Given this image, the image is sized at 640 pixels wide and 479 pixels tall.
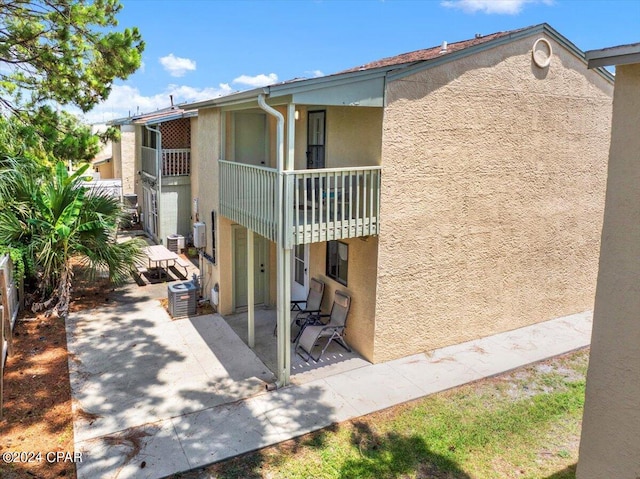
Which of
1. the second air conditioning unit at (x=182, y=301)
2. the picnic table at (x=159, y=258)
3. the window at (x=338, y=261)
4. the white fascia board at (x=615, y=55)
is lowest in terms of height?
the second air conditioning unit at (x=182, y=301)

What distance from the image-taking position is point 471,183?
1093 centimetres

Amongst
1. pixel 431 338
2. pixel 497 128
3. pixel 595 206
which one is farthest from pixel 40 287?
pixel 595 206

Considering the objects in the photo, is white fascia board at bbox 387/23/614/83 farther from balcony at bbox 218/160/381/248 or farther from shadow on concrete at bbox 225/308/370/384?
shadow on concrete at bbox 225/308/370/384

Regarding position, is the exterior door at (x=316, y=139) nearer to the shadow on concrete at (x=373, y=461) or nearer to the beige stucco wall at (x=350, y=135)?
the beige stucco wall at (x=350, y=135)

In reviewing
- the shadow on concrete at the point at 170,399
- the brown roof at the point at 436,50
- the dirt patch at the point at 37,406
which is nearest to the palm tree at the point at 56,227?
the shadow on concrete at the point at 170,399

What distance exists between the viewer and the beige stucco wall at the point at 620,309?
454 cm

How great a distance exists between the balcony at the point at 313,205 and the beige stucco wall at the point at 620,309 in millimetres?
Answer: 5157

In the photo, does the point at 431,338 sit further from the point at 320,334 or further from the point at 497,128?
the point at 497,128

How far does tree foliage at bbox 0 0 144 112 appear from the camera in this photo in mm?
12609

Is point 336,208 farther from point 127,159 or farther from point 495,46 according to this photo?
point 127,159

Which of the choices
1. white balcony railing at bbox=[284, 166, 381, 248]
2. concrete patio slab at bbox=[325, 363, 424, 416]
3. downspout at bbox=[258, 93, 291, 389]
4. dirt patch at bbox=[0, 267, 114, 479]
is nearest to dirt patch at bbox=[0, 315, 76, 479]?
dirt patch at bbox=[0, 267, 114, 479]

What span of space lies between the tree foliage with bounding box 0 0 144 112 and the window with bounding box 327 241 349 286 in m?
7.16

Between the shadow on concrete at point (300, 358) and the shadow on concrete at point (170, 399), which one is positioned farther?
the shadow on concrete at point (300, 358)

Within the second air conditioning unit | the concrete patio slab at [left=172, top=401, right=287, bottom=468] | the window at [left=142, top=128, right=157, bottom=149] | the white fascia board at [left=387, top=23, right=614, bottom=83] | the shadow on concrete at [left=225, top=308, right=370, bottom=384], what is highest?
the white fascia board at [left=387, top=23, right=614, bottom=83]
